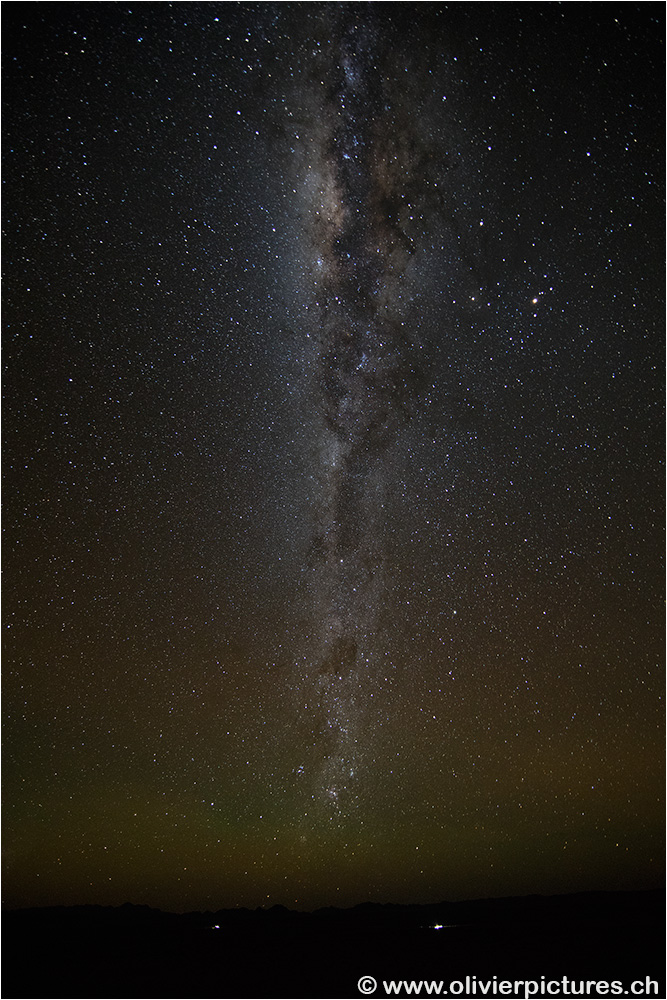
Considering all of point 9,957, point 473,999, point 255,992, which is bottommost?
point 9,957

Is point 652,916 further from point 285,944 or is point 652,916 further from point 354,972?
point 354,972

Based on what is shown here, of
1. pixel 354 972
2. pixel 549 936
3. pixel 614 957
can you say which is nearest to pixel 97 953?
pixel 354 972

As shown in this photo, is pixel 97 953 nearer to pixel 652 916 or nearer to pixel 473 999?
pixel 473 999

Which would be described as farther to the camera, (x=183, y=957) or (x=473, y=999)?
(x=183, y=957)

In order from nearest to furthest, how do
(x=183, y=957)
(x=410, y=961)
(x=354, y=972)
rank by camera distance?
(x=354, y=972), (x=410, y=961), (x=183, y=957)

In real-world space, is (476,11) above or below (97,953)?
above

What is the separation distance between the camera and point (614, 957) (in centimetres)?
661

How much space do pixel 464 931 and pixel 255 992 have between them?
21.6 feet

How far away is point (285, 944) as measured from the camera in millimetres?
9922

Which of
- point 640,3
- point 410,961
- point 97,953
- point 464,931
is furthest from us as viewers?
point 464,931

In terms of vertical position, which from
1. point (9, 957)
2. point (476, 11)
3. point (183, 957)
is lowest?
point (9, 957)

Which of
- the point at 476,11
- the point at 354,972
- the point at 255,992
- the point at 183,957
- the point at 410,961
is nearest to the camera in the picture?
the point at 476,11

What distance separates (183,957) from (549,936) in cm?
576

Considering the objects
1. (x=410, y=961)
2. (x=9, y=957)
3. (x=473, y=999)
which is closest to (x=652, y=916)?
(x=410, y=961)
